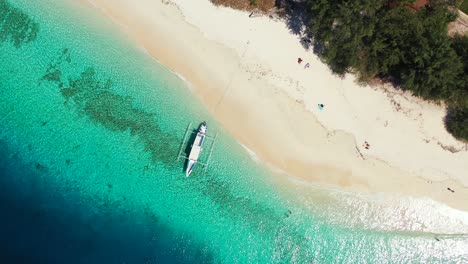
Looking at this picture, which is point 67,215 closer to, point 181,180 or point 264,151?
point 181,180

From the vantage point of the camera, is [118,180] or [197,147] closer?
[197,147]

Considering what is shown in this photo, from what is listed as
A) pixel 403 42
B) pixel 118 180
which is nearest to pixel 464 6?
pixel 403 42

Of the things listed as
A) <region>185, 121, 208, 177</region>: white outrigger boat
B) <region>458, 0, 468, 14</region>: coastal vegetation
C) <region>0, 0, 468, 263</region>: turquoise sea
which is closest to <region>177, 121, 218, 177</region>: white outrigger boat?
<region>185, 121, 208, 177</region>: white outrigger boat

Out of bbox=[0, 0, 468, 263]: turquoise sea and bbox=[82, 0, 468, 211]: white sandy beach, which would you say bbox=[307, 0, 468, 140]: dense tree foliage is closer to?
bbox=[82, 0, 468, 211]: white sandy beach

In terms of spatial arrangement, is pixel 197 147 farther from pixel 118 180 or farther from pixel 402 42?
pixel 402 42

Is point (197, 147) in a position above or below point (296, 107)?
below

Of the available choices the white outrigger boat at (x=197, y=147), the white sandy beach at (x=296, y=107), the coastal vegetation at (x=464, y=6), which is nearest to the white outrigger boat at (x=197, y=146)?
the white outrigger boat at (x=197, y=147)

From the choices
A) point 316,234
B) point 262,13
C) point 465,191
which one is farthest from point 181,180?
point 465,191
